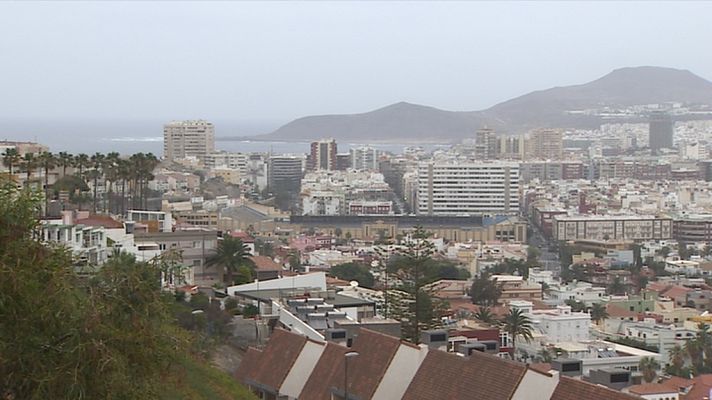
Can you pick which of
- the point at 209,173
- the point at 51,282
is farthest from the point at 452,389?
the point at 209,173

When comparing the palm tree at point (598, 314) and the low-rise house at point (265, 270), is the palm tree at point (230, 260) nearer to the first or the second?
the low-rise house at point (265, 270)

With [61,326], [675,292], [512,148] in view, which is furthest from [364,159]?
[61,326]

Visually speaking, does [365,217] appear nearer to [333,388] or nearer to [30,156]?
[30,156]

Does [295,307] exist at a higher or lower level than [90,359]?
lower

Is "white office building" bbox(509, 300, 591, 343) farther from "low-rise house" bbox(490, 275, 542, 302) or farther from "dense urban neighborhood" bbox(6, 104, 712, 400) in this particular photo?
"low-rise house" bbox(490, 275, 542, 302)

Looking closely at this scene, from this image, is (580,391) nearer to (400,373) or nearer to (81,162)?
(400,373)

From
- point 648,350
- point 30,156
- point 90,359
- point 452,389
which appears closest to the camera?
point 90,359

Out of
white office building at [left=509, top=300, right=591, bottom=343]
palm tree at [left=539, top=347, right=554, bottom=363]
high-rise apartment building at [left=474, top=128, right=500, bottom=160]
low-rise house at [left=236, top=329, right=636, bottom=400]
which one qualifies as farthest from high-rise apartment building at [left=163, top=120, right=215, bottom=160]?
low-rise house at [left=236, top=329, right=636, bottom=400]
